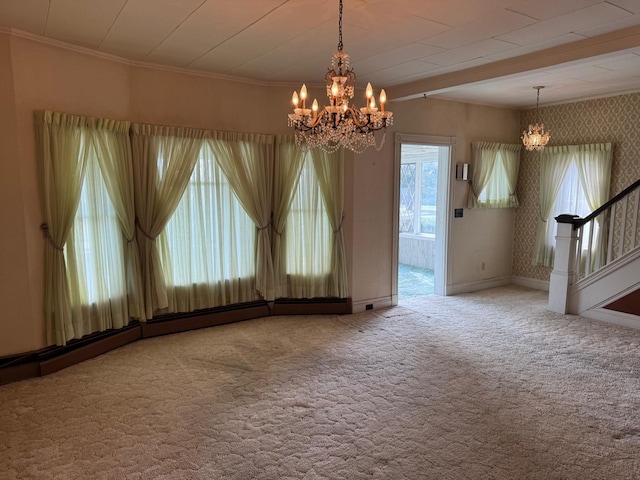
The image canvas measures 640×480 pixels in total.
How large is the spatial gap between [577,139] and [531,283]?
2402mm

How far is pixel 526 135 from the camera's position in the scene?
19.0ft

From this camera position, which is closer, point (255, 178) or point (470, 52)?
point (470, 52)

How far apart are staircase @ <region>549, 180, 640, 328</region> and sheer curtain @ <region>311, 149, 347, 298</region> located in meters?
2.92

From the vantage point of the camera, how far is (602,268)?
5145 mm

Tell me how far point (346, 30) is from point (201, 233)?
2685 mm

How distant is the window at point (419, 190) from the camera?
872 centimetres

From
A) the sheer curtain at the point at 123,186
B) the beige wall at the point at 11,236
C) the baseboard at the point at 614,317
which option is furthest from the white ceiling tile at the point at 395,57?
the baseboard at the point at 614,317

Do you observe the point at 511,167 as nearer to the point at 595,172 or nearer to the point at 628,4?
the point at 595,172

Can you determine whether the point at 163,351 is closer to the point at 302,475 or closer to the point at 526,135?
the point at 302,475

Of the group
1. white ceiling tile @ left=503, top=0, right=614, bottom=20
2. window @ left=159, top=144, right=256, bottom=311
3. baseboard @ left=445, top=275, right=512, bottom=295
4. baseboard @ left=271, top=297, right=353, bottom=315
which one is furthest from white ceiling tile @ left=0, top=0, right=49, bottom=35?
baseboard @ left=445, top=275, right=512, bottom=295

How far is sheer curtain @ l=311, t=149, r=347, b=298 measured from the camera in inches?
205

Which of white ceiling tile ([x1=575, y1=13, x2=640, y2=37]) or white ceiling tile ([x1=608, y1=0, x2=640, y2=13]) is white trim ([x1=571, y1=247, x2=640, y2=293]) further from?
white ceiling tile ([x1=608, y1=0, x2=640, y2=13])

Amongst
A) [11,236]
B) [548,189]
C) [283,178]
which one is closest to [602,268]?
[548,189]

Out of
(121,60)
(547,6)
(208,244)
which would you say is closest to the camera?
(547,6)
